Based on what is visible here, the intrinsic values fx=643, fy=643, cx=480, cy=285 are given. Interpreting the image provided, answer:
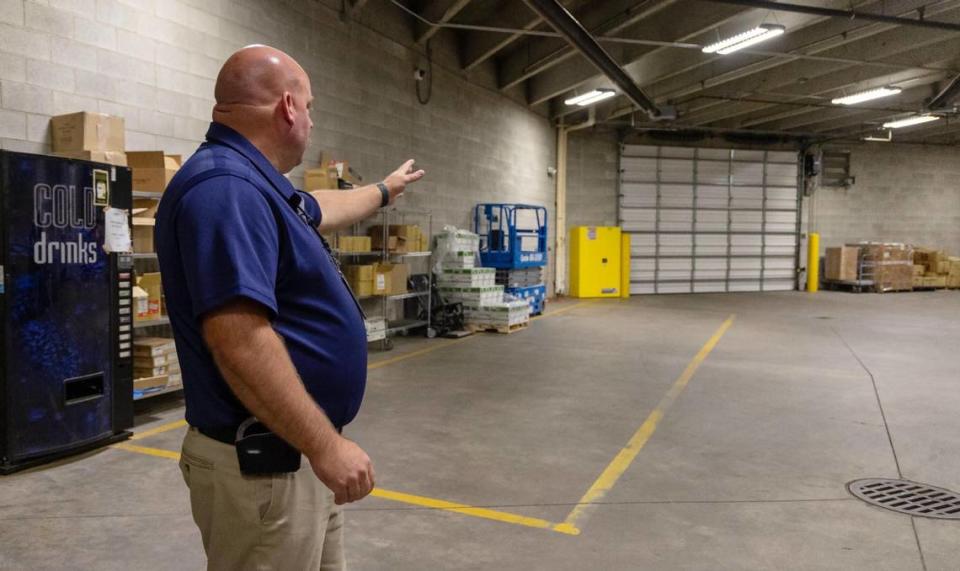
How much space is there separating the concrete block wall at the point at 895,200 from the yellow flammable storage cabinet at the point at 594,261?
760 centimetres

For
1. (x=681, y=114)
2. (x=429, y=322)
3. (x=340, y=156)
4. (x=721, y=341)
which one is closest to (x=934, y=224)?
(x=681, y=114)

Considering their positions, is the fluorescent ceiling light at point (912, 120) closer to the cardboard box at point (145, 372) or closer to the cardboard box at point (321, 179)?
the cardboard box at point (321, 179)

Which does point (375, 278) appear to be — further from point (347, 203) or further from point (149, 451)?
point (347, 203)

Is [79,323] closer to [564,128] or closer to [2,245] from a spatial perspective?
[2,245]

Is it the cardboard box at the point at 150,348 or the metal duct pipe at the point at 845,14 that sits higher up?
the metal duct pipe at the point at 845,14

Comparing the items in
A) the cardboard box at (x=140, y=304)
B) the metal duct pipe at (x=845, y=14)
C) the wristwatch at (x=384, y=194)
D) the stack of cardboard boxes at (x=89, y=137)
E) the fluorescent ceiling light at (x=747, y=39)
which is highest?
the metal duct pipe at (x=845, y=14)

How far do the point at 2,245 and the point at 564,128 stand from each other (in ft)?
49.6

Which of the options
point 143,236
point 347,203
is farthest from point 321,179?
point 347,203

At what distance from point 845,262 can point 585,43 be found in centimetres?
1421

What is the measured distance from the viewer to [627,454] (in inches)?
192

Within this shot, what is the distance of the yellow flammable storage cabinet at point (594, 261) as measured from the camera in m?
17.6

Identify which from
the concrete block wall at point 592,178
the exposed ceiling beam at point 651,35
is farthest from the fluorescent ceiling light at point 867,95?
the concrete block wall at point 592,178

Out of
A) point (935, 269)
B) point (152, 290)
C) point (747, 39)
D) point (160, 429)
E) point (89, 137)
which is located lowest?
point (160, 429)

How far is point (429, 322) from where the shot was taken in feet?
35.1
